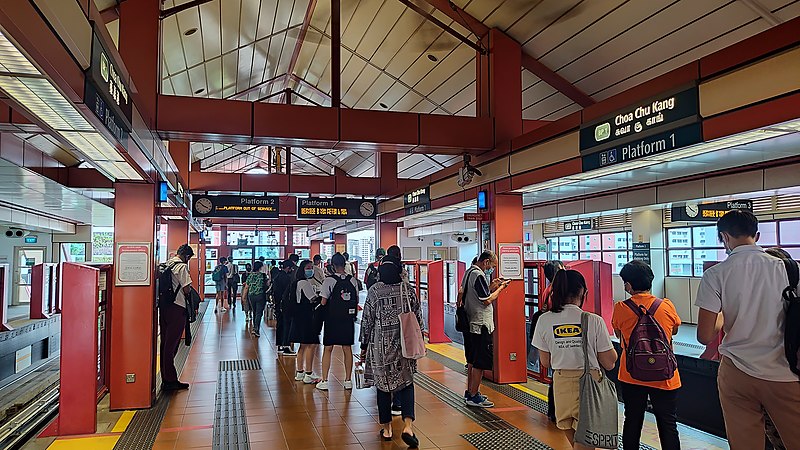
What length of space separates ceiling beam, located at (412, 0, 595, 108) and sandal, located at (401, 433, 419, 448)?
508 centimetres

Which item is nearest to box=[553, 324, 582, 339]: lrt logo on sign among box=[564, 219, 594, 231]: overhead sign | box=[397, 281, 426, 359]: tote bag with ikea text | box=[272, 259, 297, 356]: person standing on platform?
box=[397, 281, 426, 359]: tote bag with ikea text

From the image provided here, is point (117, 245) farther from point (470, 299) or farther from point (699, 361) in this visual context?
point (699, 361)

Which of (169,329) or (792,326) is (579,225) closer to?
(169,329)

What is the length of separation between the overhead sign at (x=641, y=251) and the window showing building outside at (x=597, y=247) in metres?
0.56

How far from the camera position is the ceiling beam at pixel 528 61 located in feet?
24.5

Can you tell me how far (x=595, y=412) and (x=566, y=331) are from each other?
49cm

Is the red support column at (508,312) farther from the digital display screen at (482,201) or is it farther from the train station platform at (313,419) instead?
the train station platform at (313,419)

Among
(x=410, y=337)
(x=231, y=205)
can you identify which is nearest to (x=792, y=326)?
(x=410, y=337)

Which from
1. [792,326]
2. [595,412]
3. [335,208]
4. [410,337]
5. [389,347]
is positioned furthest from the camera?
[335,208]

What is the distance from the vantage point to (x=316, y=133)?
21.6 ft

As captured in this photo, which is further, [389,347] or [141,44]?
[141,44]

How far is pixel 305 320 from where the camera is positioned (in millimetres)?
7121

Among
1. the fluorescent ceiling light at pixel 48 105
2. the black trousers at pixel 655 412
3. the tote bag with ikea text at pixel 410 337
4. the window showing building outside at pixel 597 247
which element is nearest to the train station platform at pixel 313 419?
the tote bag with ikea text at pixel 410 337

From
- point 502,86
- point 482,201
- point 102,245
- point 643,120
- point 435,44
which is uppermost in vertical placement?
point 435,44
